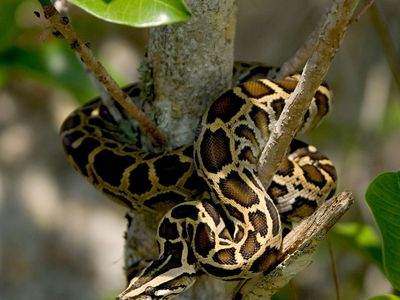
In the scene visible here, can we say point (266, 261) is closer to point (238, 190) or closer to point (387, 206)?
point (238, 190)

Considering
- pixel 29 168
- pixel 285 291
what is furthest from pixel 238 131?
pixel 29 168

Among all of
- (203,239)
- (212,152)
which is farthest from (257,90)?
(203,239)

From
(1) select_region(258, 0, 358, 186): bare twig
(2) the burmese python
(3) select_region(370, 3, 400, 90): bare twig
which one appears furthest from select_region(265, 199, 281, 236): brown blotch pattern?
(3) select_region(370, 3, 400, 90): bare twig

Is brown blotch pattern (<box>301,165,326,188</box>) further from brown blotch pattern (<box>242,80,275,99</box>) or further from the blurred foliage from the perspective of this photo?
the blurred foliage

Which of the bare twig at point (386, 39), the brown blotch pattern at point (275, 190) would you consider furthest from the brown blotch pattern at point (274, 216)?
the bare twig at point (386, 39)

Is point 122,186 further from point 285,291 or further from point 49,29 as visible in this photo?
point 285,291
